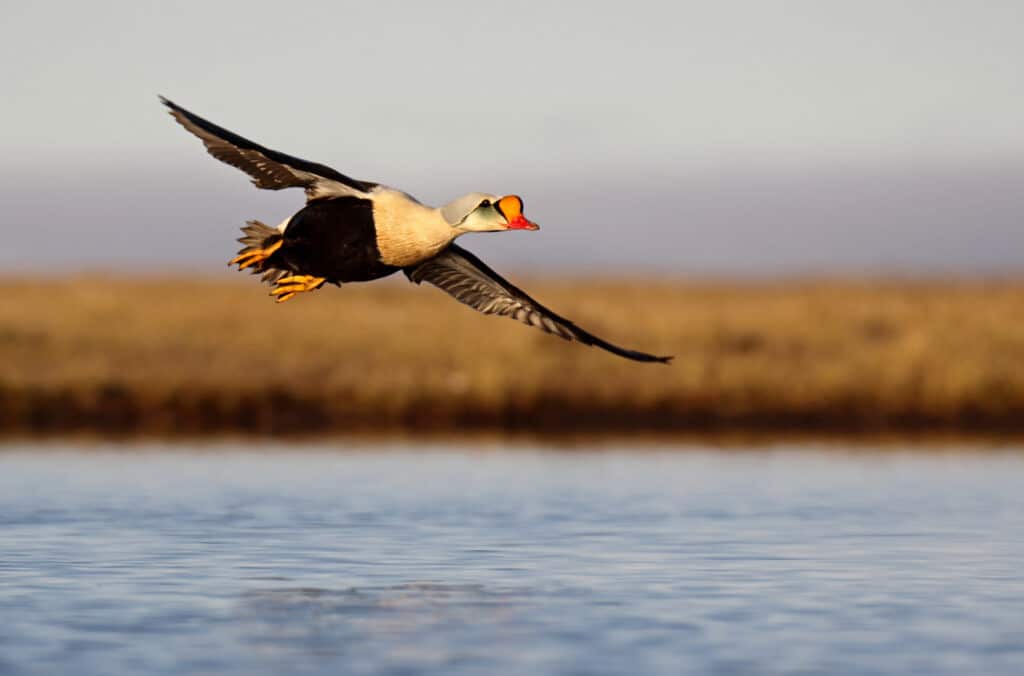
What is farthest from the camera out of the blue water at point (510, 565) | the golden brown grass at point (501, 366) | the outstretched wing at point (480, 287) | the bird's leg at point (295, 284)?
the golden brown grass at point (501, 366)

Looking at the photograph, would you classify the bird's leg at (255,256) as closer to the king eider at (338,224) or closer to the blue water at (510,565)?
the king eider at (338,224)

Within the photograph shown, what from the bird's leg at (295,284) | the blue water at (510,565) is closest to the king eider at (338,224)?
the bird's leg at (295,284)

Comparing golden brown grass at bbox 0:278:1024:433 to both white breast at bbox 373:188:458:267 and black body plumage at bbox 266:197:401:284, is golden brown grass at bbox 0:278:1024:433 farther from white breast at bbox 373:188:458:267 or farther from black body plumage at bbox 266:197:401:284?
white breast at bbox 373:188:458:267

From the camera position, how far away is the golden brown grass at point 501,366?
26594 mm

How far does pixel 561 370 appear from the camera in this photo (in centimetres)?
2828

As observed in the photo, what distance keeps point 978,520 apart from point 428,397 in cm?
1173

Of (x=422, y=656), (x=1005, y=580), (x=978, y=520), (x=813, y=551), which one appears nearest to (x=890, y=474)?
(x=978, y=520)

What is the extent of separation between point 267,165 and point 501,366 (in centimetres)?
1602

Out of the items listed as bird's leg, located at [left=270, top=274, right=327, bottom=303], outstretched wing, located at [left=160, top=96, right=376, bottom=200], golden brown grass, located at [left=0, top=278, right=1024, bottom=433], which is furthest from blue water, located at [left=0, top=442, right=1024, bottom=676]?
golden brown grass, located at [left=0, top=278, right=1024, bottom=433]

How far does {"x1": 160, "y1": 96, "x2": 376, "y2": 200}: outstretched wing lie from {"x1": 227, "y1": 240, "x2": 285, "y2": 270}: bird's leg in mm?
420

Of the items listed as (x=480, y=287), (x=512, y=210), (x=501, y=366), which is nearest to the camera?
(x=512, y=210)

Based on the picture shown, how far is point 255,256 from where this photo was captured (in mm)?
12148

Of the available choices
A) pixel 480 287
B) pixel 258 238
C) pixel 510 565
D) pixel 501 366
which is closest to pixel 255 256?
pixel 258 238

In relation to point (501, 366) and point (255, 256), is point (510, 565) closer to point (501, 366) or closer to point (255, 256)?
point (255, 256)
